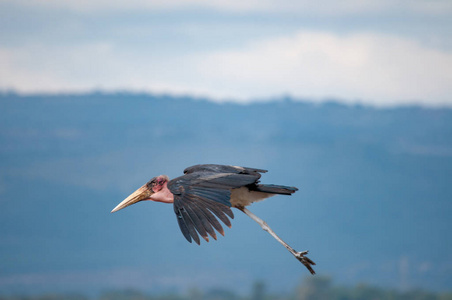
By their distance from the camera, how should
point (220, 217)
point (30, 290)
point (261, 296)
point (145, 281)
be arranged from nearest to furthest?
point (220, 217) < point (261, 296) < point (30, 290) < point (145, 281)

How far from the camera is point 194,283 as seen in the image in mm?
186750

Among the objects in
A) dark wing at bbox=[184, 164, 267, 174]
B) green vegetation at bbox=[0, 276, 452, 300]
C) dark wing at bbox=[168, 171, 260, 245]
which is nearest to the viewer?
dark wing at bbox=[168, 171, 260, 245]

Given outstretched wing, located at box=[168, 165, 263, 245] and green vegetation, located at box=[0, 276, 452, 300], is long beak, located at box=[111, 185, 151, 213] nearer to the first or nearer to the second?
outstretched wing, located at box=[168, 165, 263, 245]

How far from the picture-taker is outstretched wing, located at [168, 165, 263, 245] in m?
13.8

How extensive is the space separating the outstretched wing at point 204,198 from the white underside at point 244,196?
1.01ft

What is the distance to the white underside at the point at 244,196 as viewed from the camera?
1498 cm

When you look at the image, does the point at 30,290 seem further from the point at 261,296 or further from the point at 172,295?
the point at 261,296

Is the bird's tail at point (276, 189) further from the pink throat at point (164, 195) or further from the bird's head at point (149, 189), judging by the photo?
the bird's head at point (149, 189)

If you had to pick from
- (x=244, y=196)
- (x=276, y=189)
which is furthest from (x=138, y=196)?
(x=276, y=189)

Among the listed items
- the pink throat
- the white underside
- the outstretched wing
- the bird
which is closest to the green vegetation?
the white underside

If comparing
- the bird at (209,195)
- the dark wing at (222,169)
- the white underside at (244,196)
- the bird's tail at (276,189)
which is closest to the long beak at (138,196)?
the bird at (209,195)

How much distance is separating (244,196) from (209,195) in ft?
3.75

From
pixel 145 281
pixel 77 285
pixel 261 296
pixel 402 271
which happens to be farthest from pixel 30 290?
pixel 402 271

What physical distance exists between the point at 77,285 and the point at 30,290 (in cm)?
1169
